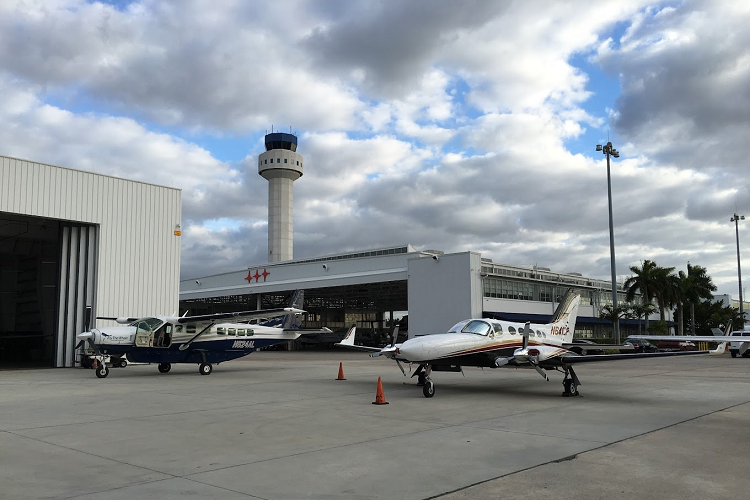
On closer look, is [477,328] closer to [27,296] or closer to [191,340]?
[191,340]

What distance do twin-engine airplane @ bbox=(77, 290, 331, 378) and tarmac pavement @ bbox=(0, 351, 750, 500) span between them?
545 cm

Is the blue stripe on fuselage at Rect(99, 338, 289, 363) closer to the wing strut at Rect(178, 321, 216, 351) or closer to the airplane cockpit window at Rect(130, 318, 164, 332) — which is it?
the wing strut at Rect(178, 321, 216, 351)

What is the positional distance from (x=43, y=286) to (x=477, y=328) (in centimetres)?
3291

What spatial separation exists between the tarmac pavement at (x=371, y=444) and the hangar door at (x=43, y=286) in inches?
499

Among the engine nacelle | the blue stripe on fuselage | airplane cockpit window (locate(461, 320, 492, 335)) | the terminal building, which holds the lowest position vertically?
the blue stripe on fuselage

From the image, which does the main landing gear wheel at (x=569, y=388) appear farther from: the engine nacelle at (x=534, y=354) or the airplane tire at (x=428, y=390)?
the airplane tire at (x=428, y=390)

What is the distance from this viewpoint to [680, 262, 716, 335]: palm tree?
235ft

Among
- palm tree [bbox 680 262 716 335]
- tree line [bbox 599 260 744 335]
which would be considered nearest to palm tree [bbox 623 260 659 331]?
tree line [bbox 599 260 744 335]

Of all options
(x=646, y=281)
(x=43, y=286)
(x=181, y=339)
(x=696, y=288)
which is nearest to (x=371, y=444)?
(x=181, y=339)

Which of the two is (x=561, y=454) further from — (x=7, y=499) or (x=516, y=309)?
(x=516, y=309)

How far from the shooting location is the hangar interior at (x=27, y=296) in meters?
37.7

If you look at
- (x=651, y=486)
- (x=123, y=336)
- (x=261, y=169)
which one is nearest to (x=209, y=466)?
(x=651, y=486)

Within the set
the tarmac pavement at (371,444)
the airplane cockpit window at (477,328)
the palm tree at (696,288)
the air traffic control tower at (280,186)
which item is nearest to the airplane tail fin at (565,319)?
the tarmac pavement at (371,444)

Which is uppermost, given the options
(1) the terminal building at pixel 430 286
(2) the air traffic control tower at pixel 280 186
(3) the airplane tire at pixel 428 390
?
(2) the air traffic control tower at pixel 280 186
